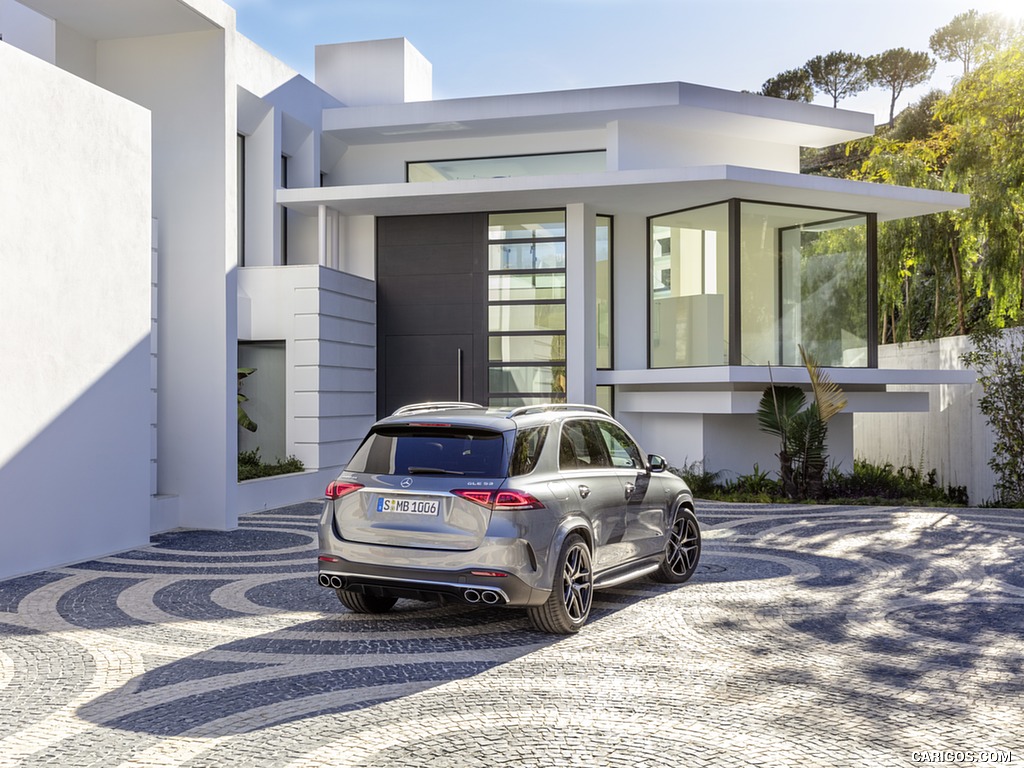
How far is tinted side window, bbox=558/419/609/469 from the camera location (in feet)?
25.2

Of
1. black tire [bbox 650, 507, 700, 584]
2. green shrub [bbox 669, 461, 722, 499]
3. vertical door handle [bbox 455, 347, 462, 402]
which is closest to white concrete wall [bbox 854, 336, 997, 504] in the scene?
green shrub [bbox 669, 461, 722, 499]

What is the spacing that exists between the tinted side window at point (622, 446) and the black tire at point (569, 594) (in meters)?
1.32

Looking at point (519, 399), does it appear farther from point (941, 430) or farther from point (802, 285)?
point (941, 430)

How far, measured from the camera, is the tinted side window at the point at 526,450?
706 cm

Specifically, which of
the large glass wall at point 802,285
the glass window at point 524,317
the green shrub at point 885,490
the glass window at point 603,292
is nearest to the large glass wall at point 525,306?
the glass window at point 524,317

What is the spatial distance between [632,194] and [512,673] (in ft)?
42.2

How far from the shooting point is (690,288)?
18.5 meters

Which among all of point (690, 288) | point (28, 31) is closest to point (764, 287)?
point (690, 288)

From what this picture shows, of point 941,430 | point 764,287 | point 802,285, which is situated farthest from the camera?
point 941,430

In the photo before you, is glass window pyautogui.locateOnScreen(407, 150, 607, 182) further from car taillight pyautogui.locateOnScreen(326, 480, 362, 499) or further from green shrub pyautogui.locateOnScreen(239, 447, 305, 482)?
car taillight pyautogui.locateOnScreen(326, 480, 362, 499)

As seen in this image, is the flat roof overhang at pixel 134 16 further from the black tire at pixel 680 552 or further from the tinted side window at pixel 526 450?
the black tire at pixel 680 552

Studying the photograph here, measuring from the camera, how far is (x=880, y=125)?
147 ft

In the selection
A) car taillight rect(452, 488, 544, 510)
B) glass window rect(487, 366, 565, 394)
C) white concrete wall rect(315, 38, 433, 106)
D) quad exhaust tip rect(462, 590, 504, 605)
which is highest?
white concrete wall rect(315, 38, 433, 106)

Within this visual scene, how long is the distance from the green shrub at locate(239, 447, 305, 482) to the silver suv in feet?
27.4
